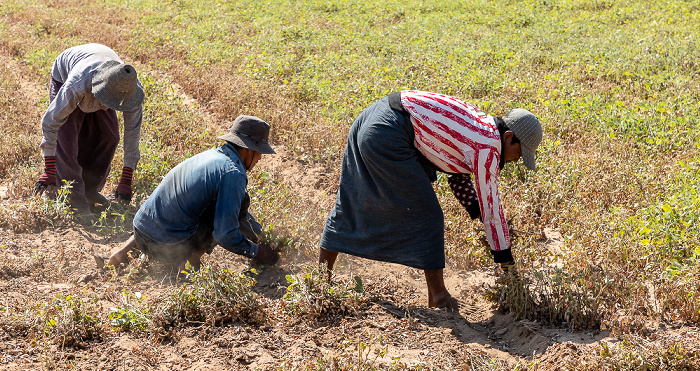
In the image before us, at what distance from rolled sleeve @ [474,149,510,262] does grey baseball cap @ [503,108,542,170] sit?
155 millimetres

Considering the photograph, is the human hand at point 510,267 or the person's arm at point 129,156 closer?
the human hand at point 510,267

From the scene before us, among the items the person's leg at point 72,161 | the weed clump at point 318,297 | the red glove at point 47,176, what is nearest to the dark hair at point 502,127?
the weed clump at point 318,297

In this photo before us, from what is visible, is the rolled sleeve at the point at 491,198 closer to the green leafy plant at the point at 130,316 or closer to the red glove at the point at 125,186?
the green leafy plant at the point at 130,316

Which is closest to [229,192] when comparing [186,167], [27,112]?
[186,167]

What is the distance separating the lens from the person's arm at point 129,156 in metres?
4.96

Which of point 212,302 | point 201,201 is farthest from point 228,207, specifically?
point 212,302

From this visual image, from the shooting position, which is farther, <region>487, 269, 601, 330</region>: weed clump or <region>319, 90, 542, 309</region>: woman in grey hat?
<region>487, 269, 601, 330</region>: weed clump

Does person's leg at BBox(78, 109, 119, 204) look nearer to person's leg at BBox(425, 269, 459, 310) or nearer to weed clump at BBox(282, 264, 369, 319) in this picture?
weed clump at BBox(282, 264, 369, 319)

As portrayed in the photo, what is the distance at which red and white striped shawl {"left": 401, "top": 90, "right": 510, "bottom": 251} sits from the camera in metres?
3.26

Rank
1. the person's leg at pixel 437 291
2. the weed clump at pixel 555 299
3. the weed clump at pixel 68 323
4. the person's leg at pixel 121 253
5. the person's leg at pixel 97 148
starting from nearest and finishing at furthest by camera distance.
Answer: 1. the weed clump at pixel 68 323
2. the weed clump at pixel 555 299
3. the person's leg at pixel 437 291
4. the person's leg at pixel 121 253
5. the person's leg at pixel 97 148

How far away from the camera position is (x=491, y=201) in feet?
10.9

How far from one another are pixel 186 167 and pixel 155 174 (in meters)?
1.90

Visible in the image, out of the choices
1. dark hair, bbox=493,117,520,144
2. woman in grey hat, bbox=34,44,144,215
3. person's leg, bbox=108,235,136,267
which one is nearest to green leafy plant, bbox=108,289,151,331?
person's leg, bbox=108,235,136,267

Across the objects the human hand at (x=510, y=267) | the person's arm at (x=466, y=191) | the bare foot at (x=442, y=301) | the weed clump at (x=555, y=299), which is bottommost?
the bare foot at (x=442, y=301)
